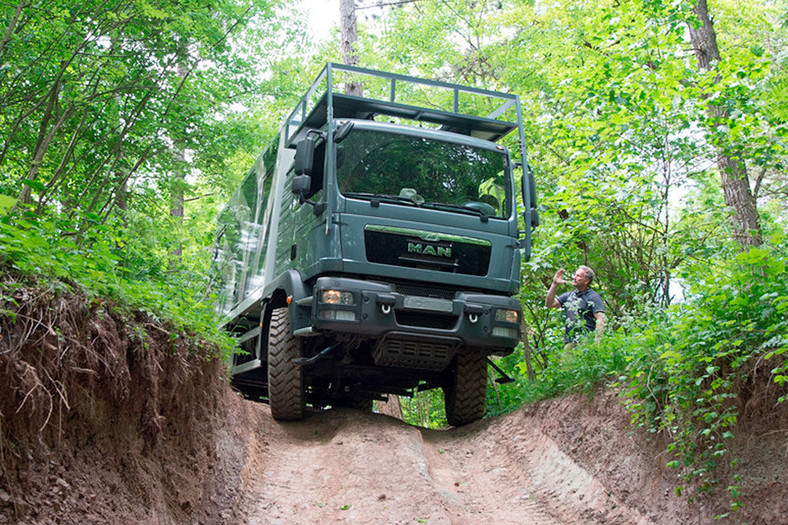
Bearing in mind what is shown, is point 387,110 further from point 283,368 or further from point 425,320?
point 283,368

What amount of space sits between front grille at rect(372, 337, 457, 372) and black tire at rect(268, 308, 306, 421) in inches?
35.6

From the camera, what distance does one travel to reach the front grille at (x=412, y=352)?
7.18 metres

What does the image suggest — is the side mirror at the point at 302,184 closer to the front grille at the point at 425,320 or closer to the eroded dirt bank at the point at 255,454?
the front grille at the point at 425,320

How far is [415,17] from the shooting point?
16938mm

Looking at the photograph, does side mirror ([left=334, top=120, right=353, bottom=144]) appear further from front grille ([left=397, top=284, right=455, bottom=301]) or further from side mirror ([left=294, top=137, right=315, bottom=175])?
front grille ([left=397, top=284, right=455, bottom=301])

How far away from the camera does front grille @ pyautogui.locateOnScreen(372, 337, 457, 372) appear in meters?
7.18

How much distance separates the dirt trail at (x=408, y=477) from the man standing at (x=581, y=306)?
125 cm

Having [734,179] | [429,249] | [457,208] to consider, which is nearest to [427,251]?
[429,249]

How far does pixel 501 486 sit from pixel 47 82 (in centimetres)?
621

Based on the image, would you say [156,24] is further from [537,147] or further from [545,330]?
[545,330]

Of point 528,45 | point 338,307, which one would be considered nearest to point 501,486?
point 338,307

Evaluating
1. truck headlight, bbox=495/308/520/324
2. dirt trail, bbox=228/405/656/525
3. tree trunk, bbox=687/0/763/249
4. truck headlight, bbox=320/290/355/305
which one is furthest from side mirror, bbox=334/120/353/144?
tree trunk, bbox=687/0/763/249

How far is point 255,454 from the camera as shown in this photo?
21.5 ft

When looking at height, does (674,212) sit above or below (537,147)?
below
